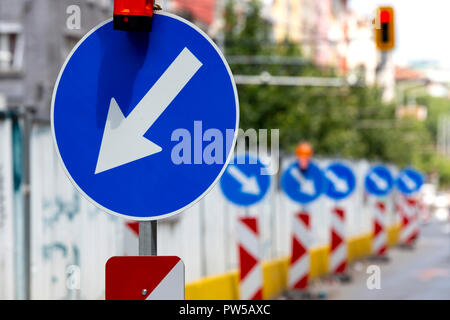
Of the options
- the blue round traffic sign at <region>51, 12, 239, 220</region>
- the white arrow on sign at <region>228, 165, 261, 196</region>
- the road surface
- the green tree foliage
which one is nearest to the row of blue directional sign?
the white arrow on sign at <region>228, 165, 261, 196</region>

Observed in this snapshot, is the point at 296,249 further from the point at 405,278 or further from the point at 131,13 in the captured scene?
the point at 131,13

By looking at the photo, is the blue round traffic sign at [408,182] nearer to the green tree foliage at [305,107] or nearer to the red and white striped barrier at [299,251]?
the green tree foliage at [305,107]

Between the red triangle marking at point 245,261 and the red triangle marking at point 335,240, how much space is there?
576 centimetres

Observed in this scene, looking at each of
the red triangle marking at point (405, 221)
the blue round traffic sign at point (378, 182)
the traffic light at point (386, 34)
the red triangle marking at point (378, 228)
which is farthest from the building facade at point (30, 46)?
the traffic light at point (386, 34)

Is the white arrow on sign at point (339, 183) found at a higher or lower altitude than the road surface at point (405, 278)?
higher

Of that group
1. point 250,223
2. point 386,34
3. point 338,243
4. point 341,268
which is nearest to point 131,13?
point 250,223

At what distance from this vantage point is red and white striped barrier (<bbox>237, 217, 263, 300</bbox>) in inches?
498

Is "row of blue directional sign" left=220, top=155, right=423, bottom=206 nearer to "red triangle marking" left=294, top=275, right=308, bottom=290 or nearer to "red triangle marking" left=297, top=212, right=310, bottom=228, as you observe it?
"red triangle marking" left=297, top=212, right=310, bottom=228

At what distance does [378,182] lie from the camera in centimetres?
2330

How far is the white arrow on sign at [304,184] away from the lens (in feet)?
50.8

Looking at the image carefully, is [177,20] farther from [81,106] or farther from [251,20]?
[251,20]

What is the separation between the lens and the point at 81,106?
166 inches
